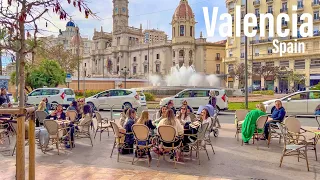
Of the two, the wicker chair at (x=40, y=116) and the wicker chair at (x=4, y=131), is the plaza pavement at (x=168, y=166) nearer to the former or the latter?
the wicker chair at (x=4, y=131)

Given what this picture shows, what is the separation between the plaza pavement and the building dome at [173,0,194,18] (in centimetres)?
6994

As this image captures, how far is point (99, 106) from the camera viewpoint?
2141cm

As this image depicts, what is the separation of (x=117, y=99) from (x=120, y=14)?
7998 cm

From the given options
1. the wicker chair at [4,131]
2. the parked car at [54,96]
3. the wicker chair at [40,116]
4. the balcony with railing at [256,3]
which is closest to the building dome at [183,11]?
the balcony with railing at [256,3]

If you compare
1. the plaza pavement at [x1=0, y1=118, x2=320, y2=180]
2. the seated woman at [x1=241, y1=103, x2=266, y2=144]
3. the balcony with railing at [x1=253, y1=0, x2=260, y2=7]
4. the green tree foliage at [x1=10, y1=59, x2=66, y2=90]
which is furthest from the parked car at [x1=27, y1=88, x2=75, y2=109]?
the balcony with railing at [x1=253, y1=0, x2=260, y2=7]

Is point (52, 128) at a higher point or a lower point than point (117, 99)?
lower

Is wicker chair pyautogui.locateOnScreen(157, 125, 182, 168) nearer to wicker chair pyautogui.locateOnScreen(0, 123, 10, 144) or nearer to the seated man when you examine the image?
the seated man

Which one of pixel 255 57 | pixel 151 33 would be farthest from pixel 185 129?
pixel 151 33

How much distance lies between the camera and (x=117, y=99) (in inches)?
834

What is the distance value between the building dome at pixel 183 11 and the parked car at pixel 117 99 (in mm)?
57732

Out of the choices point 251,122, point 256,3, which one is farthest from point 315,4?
point 251,122

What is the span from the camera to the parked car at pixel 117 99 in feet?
68.7

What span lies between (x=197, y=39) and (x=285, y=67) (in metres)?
30.3

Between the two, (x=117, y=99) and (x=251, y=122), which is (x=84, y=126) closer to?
(x=251, y=122)
